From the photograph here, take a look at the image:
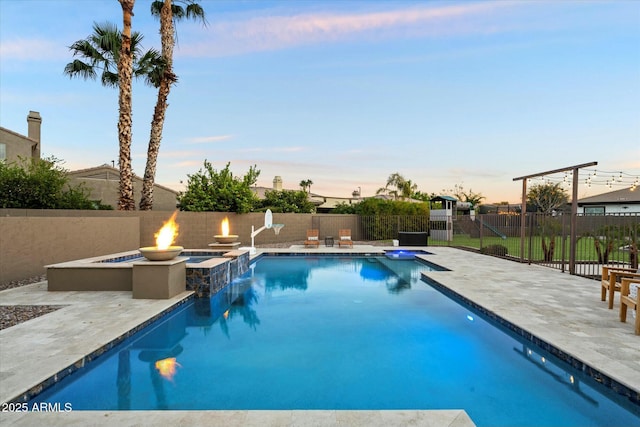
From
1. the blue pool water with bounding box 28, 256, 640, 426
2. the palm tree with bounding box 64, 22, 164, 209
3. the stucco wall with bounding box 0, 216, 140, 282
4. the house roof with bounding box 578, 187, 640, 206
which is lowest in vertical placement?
the blue pool water with bounding box 28, 256, 640, 426

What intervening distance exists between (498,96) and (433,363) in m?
14.8

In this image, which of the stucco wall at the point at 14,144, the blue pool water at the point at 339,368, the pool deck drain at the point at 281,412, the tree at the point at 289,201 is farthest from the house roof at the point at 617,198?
the stucco wall at the point at 14,144

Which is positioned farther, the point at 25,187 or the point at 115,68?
the point at 115,68

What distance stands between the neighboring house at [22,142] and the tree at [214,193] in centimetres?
803

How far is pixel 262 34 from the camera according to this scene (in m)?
13.2

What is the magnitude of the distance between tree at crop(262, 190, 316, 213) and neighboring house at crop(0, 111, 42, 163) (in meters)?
12.4

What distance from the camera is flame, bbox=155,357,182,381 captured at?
11.5 feet

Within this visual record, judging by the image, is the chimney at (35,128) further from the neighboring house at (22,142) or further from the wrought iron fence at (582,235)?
the wrought iron fence at (582,235)

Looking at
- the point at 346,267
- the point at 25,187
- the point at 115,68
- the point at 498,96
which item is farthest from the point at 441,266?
the point at 115,68

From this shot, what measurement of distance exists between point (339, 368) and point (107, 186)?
21.2m

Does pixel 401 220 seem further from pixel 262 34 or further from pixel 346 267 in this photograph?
pixel 262 34

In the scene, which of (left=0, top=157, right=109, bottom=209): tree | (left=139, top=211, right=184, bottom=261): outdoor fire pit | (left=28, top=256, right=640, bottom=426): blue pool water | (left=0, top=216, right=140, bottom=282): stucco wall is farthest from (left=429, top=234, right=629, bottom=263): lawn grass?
(left=0, top=157, right=109, bottom=209): tree

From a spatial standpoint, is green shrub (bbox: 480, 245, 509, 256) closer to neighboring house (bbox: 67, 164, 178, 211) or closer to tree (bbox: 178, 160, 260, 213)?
tree (bbox: 178, 160, 260, 213)

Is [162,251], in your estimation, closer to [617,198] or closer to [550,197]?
[550,197]
